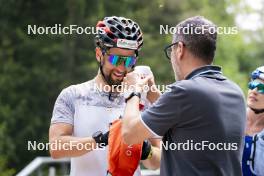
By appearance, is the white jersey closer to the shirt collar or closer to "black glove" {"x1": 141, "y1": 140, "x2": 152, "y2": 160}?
"black glove" {"x1": 141, "y1": 140, "x2": 152, "y2": 160}

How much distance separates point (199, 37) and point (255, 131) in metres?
1.34

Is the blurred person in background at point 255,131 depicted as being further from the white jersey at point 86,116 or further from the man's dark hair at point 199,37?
the man's dark hair at point 199,37

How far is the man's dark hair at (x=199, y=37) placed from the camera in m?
3.22

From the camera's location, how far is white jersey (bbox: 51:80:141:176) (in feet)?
12.7

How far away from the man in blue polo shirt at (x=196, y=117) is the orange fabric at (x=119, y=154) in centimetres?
28

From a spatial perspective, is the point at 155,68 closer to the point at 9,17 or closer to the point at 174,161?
the point at 9,17

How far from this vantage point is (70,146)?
3758 millimetres

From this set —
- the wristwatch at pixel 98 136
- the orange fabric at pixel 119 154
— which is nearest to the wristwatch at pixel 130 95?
the orange fabric at pixel 119 154

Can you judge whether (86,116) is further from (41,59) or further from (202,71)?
(41,59)

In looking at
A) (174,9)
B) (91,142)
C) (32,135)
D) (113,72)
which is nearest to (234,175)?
(91,142)

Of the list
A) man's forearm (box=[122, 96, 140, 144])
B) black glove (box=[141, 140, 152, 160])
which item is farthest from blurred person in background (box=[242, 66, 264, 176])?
man's forearm (box=[122, 96, 140, 144])

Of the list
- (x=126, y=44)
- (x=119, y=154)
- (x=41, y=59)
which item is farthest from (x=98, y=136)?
(x=41, y=59)

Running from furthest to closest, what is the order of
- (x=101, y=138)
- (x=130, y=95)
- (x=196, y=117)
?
(x=101, y=138) < (x=130, y=95) < (x=196, y=117)

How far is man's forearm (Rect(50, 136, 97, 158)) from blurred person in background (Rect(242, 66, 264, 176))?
1110 mm
